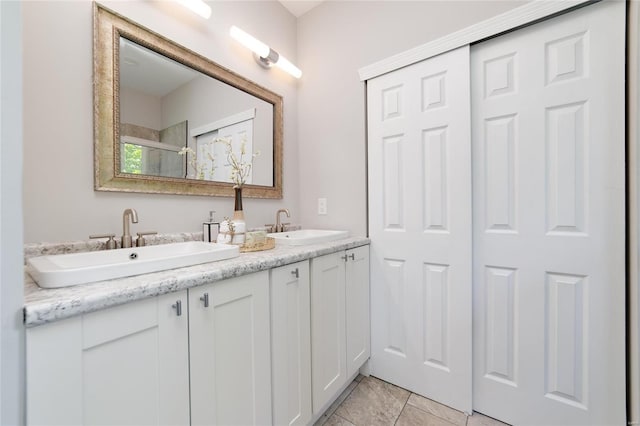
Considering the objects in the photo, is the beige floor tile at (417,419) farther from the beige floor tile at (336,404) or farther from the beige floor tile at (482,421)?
the beige floor tile at (336,404)

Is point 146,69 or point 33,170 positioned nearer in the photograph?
point 33,170

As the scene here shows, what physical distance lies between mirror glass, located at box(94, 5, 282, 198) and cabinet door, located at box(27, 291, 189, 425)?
756mm

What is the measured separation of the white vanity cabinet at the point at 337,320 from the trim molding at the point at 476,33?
119 centimetres

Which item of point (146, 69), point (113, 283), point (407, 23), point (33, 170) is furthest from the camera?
point (407, 23)

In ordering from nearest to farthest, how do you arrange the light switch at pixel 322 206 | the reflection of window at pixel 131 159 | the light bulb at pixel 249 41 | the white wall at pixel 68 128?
the white wall at pixel 68 128 → the reflection of window at pixel 131 159 → the light bulb at pixel 249 41 → the light switch at pixel 322 206

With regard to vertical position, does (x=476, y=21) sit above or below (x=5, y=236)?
above

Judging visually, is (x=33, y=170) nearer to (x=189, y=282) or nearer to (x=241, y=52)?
(x=189, y=282)

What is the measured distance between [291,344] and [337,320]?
0.36 m

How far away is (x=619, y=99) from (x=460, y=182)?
676mm

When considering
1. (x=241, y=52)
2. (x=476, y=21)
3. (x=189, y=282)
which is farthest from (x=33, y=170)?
(x=476, y=21)

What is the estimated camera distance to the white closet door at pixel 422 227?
1412 mm

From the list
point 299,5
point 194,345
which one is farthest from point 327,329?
point 299,5

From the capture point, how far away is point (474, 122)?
1408mm

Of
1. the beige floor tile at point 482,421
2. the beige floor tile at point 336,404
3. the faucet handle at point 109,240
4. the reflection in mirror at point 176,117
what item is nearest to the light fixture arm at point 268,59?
the reflection in mirror at point 176,117
